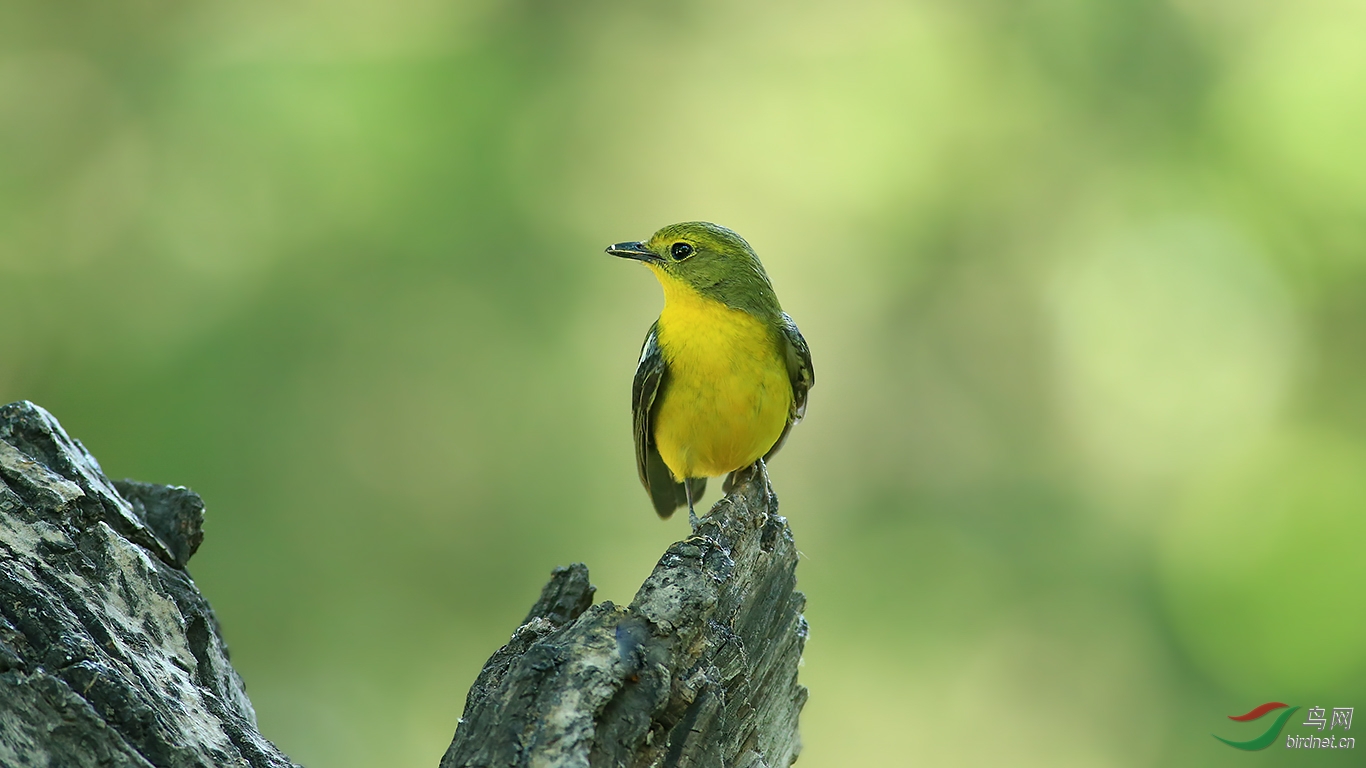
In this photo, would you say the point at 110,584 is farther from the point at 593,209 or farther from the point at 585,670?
the point at 593,209

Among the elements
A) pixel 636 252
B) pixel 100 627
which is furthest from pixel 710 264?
pixel 100 627

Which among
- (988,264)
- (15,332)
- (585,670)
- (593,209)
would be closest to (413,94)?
(593,209)

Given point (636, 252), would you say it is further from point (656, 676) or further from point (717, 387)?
point (656, 676)

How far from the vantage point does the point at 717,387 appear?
564 centimetres

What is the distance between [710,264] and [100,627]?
337 cm

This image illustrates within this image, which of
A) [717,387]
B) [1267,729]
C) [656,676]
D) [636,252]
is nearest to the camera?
[656,676]

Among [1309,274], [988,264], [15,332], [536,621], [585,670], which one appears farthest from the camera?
[988,264]

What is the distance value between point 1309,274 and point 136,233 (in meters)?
9.60

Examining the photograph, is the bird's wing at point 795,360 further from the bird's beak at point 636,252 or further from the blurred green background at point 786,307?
the blurred green background at point 786,307

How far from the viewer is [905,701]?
9.74 metres

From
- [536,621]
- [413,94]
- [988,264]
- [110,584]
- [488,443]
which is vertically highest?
[988,264]

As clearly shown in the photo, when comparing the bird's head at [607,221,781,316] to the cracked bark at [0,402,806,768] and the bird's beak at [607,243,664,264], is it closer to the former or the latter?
the bird's beak at [607,243,664,264]

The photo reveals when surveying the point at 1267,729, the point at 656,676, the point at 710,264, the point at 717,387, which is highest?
the point at 1267,729

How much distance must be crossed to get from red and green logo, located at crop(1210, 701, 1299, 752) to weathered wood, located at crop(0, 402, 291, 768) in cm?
701
